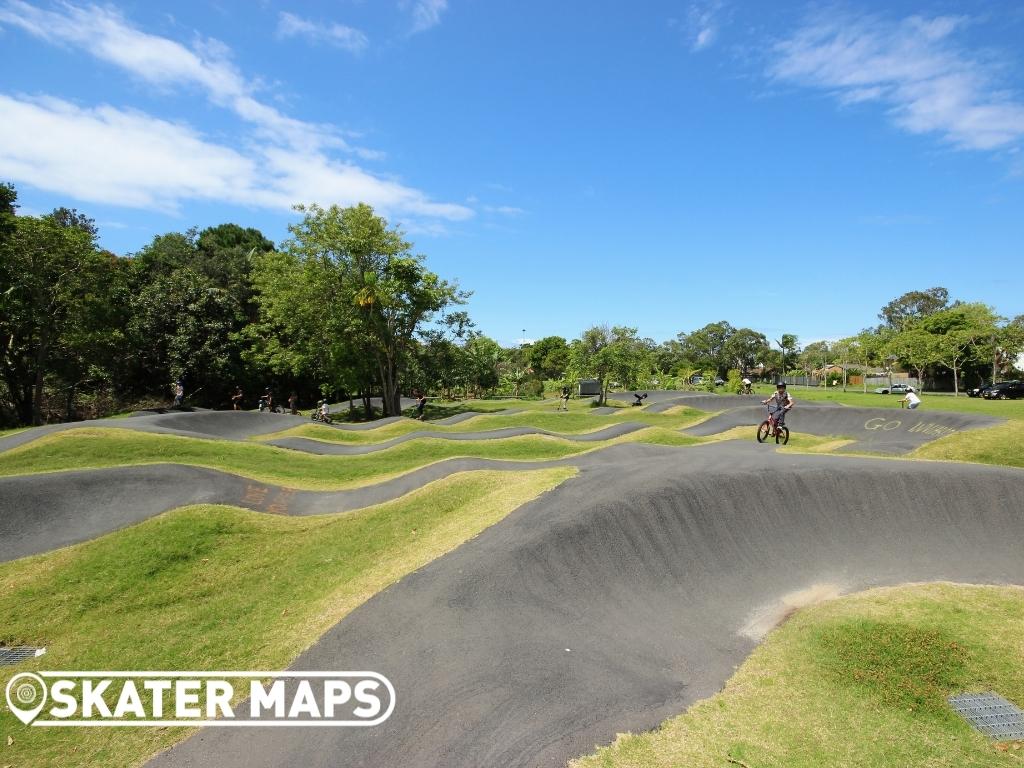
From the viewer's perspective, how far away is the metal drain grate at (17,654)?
8.12m

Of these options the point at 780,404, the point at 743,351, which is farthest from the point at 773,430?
the point at 743,351

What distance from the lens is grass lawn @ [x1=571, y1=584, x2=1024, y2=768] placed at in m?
5.57

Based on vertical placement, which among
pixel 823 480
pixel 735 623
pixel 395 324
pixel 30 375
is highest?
pixel 395 324

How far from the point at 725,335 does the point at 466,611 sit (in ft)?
399

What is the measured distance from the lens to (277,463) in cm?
1973

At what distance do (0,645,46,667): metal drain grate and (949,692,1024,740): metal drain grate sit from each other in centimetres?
1335

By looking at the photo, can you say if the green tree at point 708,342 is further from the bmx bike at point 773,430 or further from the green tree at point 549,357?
the bmx bike at point 773,430

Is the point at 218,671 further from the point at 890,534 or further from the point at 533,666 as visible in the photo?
the point at 890,534

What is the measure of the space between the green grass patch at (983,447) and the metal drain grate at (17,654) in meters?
22.2

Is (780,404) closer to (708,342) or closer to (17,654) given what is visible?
(17,654)

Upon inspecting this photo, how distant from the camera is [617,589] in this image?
29.9ft

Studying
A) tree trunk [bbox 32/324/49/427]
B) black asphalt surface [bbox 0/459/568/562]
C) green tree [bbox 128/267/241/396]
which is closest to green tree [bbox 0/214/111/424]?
tree trunk [bbox 32/324/49/427]

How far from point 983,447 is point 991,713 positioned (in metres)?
14.0

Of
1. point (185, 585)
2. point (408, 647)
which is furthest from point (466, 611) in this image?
point (185, 585)
